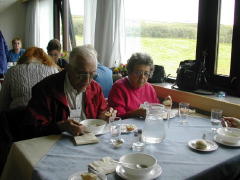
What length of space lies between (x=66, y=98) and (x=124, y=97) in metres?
0.51

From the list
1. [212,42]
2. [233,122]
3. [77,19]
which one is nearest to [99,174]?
[233,122]

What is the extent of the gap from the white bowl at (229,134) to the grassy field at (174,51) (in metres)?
1.06

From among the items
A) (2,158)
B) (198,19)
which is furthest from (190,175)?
(198,19)

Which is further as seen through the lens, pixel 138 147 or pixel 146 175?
pixel 138 147

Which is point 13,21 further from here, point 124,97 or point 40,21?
point 124,97

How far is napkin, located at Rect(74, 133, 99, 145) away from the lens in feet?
4.14

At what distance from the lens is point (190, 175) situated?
1.00m

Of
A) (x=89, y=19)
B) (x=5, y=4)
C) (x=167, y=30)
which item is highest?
(x=5, y=4)

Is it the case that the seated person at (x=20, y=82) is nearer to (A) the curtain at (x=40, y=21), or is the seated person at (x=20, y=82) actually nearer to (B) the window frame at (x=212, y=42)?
(B) the window frame at (x=212, y=42)

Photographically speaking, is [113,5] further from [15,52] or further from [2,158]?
[15,52]

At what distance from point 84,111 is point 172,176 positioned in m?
0.88

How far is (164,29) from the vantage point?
2.89 m

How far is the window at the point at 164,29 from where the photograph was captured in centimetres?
263

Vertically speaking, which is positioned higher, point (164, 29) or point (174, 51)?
point (164, 29)
